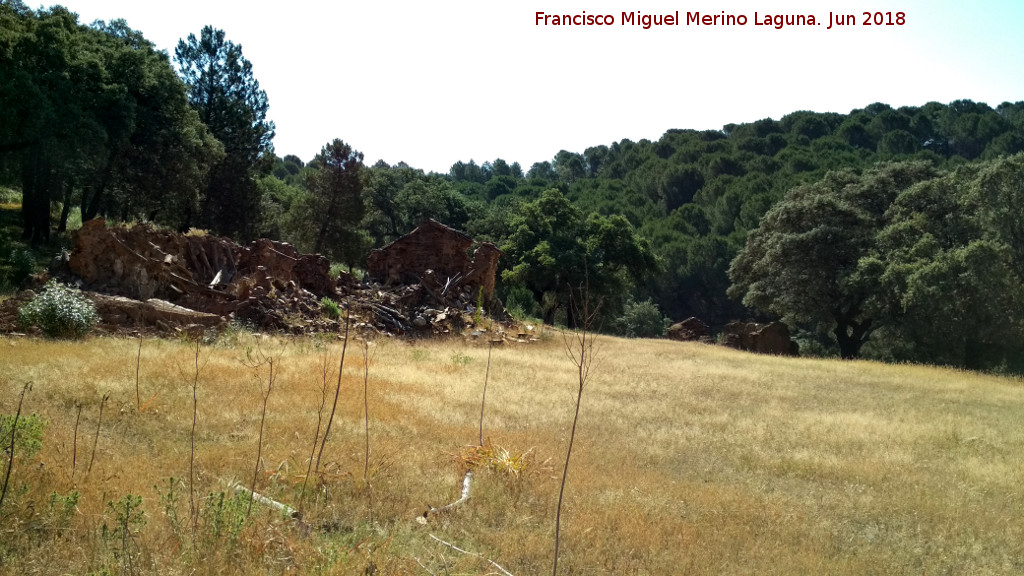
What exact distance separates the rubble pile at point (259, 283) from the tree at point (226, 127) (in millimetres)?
15444

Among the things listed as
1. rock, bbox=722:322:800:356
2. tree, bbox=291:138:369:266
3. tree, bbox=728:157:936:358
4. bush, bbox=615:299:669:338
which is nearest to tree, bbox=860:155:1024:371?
tree, bbox=728:157:936:358

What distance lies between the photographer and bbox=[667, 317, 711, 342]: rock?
1391 inches

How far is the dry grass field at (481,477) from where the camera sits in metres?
5.19

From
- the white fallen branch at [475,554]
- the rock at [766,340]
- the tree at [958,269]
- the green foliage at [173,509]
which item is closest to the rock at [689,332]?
the rock at [766,340]

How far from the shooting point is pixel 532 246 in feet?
118

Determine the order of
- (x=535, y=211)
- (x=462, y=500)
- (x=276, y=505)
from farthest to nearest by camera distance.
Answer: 1. (x=535, y=211)
2. (x=462, y=500)
3. (x=276, y=505)

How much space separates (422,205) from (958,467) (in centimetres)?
4406

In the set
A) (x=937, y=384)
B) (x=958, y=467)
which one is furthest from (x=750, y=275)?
(x=958, y=467)

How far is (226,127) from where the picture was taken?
36812mm

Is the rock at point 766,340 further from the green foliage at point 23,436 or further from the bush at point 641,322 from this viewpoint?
the green foliage at point 23,436

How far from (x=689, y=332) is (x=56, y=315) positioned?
2885 centimetres

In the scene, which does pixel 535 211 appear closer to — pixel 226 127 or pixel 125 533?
pixel 226 127

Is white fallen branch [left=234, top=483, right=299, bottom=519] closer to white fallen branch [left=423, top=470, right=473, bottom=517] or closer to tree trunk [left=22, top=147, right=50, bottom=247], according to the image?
white fallen branch [left=423, top=470, right=473, bottom=517]

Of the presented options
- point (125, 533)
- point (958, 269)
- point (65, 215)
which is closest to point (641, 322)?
point (958, 269)
